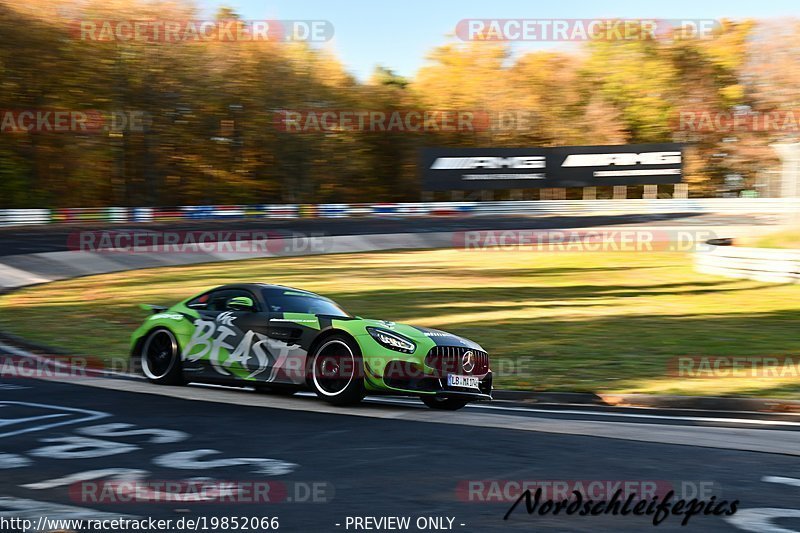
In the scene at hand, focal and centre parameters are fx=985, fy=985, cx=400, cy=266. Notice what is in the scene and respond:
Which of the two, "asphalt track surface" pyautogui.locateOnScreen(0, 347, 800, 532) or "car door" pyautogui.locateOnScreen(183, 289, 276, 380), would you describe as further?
"car door" pyautogui.locateOnScreen(183, 289, 276, 380)

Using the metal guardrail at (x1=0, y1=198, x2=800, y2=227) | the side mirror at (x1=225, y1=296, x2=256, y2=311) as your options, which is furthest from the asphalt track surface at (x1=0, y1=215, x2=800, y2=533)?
the metal guardrail at (x1=0, y1=198, x2=800, y2=227)

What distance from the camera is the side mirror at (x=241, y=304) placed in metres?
11.3

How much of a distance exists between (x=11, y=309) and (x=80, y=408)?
39.0ft

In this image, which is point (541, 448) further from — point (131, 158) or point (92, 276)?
point (131, 158)

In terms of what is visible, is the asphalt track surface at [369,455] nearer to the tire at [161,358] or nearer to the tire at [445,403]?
the tire at [445,403]

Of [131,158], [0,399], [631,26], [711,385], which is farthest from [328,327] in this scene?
[631,26]

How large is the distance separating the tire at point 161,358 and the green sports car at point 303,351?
0.01 metres

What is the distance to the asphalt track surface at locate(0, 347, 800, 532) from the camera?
5.95 meters
